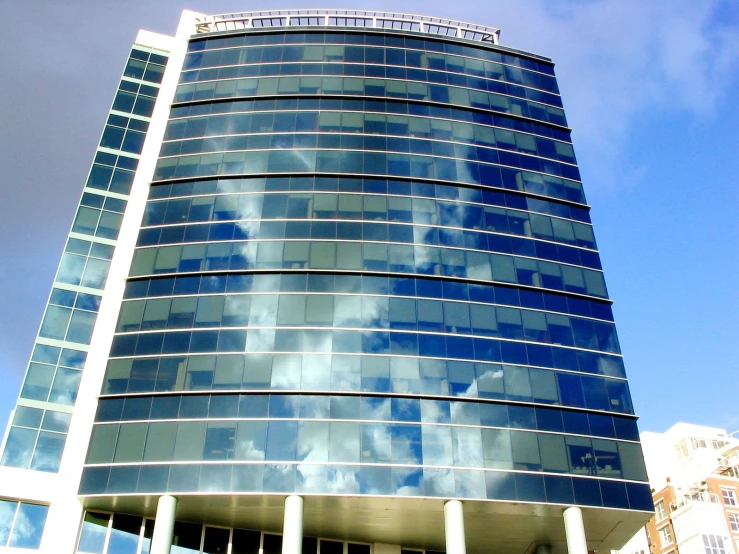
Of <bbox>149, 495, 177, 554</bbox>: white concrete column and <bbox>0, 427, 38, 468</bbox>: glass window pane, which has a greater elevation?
<bbox>0, 427, 38, 468</bbox>: glass window pane

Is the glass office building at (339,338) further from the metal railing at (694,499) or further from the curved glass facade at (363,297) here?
the metal railing at (694,499)

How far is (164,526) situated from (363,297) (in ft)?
53.5

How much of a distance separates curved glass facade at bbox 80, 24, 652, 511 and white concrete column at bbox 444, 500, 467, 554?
25.0 inches

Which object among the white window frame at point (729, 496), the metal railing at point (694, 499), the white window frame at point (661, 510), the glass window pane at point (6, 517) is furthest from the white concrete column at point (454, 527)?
the white window frame at point (661, 510)

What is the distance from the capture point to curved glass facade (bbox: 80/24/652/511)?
124ft

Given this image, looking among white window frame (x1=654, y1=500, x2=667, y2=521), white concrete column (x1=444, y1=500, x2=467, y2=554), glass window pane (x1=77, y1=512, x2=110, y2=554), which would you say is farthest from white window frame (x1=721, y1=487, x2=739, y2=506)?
glass window pane (x1=77, y1=512, x2=110, y2=554)

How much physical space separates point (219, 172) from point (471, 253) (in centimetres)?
1752

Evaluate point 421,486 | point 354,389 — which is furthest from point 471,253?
point 421,486

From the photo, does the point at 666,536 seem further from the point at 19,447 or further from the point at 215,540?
the point at 19,447

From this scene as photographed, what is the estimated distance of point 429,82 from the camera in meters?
54.1

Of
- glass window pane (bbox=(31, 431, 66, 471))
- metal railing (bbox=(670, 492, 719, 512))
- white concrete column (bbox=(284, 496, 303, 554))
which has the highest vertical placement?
metal railing (bbox=(670, 492, 719, 512))

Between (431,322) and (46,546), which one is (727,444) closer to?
(431,322)

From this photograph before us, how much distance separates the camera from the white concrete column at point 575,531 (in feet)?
122

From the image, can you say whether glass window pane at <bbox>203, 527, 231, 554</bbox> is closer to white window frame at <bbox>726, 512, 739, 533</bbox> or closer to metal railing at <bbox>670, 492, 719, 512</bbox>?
metal railing at <bbox>670, 492, 719, 512</bbox>
